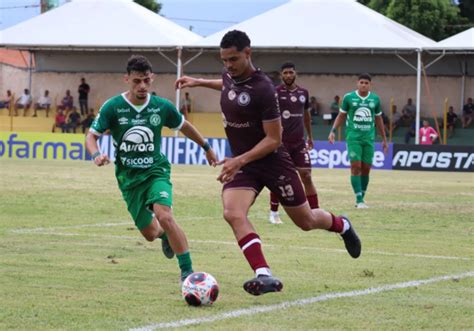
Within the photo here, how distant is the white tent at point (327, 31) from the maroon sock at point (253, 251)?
3302 cm

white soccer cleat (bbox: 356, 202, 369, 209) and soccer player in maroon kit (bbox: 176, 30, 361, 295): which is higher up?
soccer player in maroon kit (bbox: 176, 30, 361, 295)

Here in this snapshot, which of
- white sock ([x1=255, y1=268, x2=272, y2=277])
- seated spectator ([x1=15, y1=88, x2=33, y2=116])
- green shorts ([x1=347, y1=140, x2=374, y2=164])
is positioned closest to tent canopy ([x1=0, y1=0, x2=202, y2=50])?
seated spectator ([x1=15, y1=88, x2=33, y2=116])

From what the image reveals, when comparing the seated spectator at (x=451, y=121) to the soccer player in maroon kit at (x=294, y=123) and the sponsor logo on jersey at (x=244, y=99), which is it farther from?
the sponsor logo on jersey at (x=244, y=99)

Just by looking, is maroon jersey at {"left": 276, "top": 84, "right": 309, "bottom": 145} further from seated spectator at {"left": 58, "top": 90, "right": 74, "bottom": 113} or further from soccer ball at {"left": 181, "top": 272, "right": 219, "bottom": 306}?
seated spectator at {"left": 58, "top": 90, "right": 74, "bottom": 113}

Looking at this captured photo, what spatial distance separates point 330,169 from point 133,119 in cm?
2791

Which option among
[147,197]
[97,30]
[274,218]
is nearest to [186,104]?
[97,30]

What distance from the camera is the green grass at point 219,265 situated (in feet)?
26.3

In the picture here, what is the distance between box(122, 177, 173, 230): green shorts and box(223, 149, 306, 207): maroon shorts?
0.56 meters

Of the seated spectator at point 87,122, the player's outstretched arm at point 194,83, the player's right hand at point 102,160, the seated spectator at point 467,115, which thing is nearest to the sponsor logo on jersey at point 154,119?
the player's outstretched arm at point 194,83

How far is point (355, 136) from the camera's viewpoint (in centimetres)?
2016

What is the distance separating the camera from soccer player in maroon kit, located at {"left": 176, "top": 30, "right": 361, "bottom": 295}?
352 inches

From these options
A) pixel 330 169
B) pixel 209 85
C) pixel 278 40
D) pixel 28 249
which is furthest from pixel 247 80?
pixel 278 40

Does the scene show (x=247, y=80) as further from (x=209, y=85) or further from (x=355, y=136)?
(x=355, y=136)

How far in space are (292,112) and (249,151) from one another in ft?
22.6
